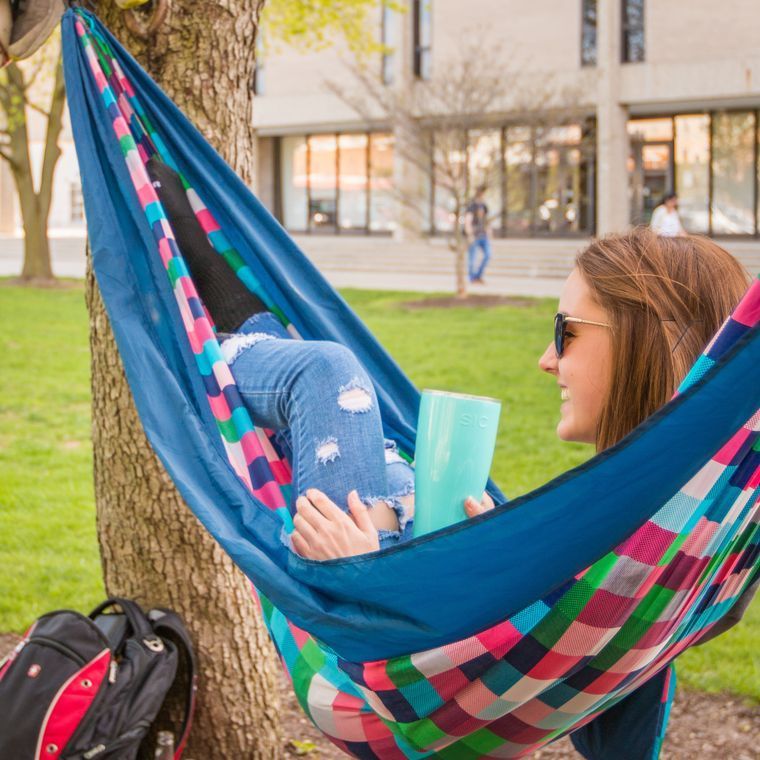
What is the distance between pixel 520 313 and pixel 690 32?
10053 millimetres

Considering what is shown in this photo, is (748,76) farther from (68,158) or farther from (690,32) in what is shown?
(68,158)

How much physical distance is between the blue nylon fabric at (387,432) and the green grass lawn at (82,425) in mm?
1787

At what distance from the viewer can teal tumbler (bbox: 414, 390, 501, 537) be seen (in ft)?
5.32

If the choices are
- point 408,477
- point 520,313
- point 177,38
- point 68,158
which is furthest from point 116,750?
point 68,158

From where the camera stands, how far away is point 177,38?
2508 millimetres


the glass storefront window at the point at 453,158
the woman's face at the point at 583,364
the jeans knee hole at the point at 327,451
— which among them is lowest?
the jeans knee hole at the point at 327,451

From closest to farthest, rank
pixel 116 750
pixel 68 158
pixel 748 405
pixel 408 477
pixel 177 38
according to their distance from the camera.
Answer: pixel 748 405 < pixel 408 477 < pixel 116 750 < pixel 177 38 < pixel 68 158

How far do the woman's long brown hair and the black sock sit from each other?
2.93ft

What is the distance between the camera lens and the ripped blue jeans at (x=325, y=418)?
5.88ft

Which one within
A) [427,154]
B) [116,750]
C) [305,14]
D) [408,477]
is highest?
[305,14]

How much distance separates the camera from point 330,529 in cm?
166

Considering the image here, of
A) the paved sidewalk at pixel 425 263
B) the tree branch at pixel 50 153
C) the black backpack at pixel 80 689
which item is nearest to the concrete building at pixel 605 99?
the paved sidewalk at pixel 425 263

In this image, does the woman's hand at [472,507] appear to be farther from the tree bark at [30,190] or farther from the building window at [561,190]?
the building window at [561,190]

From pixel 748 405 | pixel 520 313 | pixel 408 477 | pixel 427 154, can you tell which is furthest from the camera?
pixel 427 154
